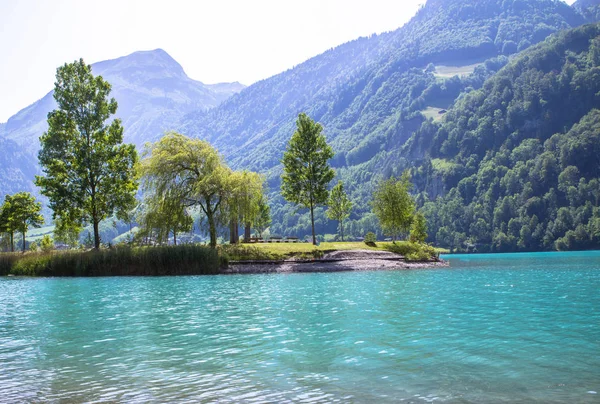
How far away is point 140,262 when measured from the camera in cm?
5641

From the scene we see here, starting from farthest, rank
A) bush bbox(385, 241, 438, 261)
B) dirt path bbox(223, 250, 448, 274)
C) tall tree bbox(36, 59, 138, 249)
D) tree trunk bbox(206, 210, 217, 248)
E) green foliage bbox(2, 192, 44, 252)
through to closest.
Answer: green foliage bbox(2, 192, 44, 252)
bush bbox(385, 241, 438, 261)
tall tree bbox(36, 59, 138, 249)
tree trunk bbox(206, 210, 217, 248)
dirt path bbox(223, 250, 448, 274)

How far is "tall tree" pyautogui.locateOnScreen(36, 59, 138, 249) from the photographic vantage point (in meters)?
64.3

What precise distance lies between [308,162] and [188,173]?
65.6 feet

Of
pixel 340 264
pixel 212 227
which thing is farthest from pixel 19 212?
pixel 340 264

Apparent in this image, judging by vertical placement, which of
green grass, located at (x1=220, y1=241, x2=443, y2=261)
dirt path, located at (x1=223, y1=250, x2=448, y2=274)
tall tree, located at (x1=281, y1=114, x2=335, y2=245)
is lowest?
dirt path, located at (x1=223, y1=250, x2=448, y2=274)

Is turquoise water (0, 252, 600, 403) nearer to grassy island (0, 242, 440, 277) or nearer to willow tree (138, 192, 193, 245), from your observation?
grassy island (0, 242, 440, 277)

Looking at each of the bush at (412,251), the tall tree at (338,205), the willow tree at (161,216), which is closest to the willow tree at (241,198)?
the willow tree at (161,216)

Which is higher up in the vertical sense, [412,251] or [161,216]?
[161,216]

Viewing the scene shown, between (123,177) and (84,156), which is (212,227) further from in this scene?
(84,156)

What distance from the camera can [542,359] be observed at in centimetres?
1283

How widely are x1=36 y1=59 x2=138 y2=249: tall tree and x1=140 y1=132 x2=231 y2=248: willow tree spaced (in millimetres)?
5941

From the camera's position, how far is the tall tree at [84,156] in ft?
211

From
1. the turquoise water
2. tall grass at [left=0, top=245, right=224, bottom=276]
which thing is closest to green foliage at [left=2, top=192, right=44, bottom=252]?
tall grass at [left=0, top=245, right=224, bottom=276]

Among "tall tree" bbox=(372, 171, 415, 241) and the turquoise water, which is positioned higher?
"tall tree" bbox=(372, 171, 415, 241)
